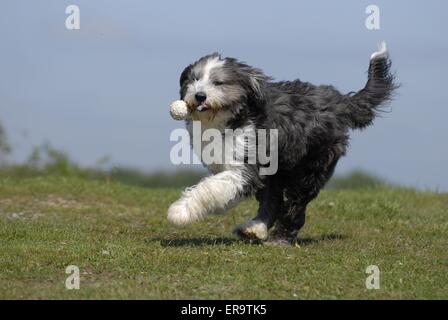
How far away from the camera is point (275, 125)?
293 inches

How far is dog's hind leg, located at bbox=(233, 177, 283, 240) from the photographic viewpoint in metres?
7.73

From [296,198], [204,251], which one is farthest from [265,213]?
[204,251]

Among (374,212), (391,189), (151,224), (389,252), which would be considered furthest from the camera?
(391,189)

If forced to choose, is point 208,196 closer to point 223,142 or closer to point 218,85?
point 223,142

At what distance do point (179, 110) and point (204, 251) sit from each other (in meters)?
1.22

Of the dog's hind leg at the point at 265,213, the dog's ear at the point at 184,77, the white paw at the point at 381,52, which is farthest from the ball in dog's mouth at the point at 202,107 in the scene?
the white paw at the point at 381,52

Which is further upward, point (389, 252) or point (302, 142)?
point (302, 142)

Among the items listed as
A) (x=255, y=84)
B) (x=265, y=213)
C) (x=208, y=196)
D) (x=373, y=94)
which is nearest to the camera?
(x=208, y=196)

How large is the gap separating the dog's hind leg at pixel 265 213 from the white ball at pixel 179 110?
1.06 meters

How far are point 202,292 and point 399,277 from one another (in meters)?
1.62

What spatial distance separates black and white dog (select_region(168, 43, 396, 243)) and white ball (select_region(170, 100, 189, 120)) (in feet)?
0.15
